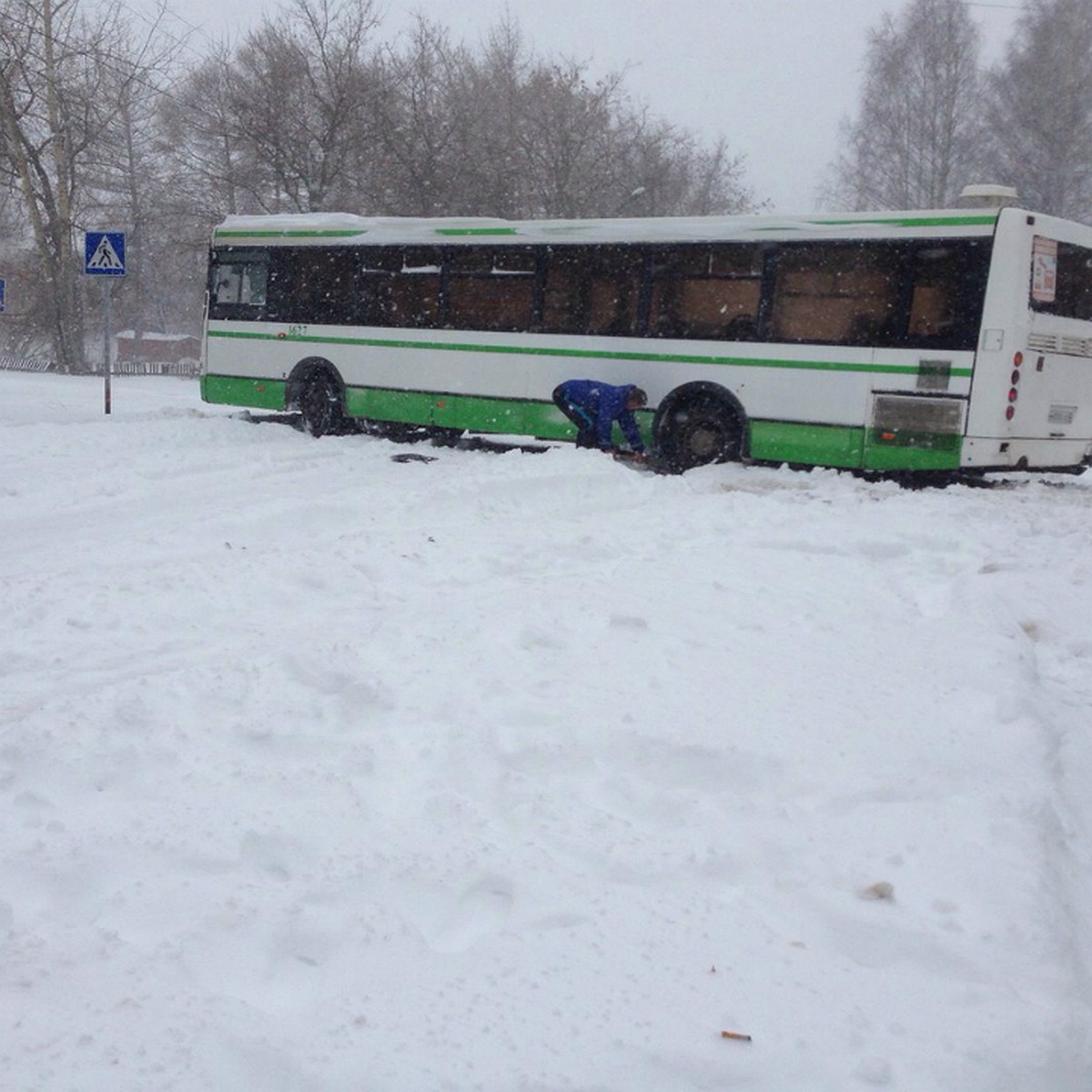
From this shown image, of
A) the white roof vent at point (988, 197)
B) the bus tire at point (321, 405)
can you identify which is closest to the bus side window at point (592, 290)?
the bus tire at point (321, 405)

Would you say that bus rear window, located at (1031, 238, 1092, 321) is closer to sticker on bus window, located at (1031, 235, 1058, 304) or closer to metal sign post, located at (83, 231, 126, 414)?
sticker on bus window, located at (1031, 235, 1058, 304)

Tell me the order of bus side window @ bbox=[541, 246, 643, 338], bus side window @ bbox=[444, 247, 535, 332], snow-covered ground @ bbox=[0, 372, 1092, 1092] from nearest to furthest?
1. snow-covered ground @ bbox=[0, 372, 1092, 1092]
2. bus side window @ bbox=[541, 246, 643, 338]
3. bus side window @ bbox=[444, 247, 535, 332]

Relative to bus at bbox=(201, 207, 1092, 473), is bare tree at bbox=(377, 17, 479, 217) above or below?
above

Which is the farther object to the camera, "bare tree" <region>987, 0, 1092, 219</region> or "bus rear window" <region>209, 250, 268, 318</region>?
"bare tree" <region>987, 0, 1092, 219</region>

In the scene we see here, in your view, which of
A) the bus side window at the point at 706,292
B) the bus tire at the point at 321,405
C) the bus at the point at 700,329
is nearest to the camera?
the bus at the point at 700,329

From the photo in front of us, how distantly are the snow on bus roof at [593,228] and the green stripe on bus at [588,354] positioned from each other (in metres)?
1.35

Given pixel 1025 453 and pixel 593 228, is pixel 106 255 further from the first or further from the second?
pixel 1025 453

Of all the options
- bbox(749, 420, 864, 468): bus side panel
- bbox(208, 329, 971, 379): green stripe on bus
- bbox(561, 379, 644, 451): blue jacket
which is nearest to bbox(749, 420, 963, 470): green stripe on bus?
bbox(749, 420, 864, 468): bus side panel

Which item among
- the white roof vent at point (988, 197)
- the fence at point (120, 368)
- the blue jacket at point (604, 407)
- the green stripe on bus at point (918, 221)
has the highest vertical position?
the white roof vent at point (988, 197)

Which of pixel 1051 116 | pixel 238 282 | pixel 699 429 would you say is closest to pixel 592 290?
pixel 699 429

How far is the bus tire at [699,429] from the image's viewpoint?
12953 millimetres

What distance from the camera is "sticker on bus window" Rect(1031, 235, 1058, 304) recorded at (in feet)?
37.0

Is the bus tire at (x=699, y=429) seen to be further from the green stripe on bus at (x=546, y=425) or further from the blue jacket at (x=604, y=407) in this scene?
the blue jacket at (x=604, y=407)

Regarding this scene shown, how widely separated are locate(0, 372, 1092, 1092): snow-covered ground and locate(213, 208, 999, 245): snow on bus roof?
573 cm
